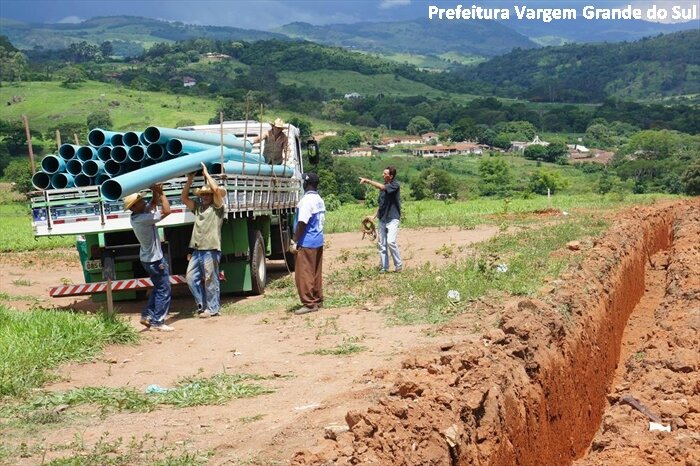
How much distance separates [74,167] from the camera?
11781 mm

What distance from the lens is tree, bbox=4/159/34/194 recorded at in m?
49.7

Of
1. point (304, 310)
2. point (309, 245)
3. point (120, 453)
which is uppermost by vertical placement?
point (309, 245)

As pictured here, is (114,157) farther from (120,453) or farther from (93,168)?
(120,453)

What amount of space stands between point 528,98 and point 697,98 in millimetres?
33214

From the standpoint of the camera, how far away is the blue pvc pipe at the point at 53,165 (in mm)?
11789

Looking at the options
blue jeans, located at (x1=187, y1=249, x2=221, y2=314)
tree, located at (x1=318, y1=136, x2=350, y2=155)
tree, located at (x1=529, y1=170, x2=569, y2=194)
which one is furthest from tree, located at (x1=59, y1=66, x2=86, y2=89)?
blue jeans, located at (x1=187, y1=249, x2=221, y2=314)

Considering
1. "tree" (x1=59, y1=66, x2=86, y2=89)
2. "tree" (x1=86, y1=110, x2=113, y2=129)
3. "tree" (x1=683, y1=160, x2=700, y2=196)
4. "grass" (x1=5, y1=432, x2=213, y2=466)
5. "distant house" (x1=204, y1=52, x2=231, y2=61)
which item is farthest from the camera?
"distant house" (x1=204, y1=52, x2=231, y2=61)

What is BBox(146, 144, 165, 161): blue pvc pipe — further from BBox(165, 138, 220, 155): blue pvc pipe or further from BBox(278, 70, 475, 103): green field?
BBox(278, 70, 475, 103): green field

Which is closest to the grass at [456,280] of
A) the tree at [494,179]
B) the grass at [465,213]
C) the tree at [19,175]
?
the grass at [465,213]

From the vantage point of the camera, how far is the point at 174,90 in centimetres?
11412

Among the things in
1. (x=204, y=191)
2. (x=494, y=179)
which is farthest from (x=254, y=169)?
(x=494, y=179)

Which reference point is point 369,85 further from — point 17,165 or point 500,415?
point 500,415

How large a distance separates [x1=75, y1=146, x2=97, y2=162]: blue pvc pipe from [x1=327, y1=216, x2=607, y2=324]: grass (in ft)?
13.3

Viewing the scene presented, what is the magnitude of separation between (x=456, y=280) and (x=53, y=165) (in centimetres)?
558
